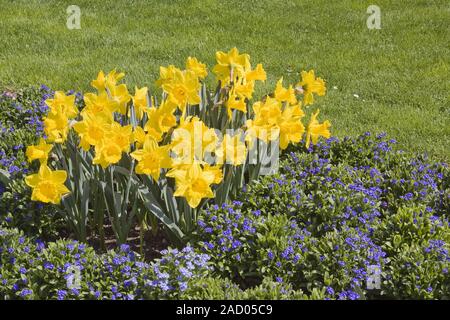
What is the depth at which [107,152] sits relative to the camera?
9.58 ft

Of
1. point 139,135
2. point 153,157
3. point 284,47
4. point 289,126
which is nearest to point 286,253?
point 289,126

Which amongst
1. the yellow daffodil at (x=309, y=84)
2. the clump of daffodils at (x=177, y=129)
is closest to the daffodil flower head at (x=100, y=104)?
the clump of daffodils at (x=177, y=129)

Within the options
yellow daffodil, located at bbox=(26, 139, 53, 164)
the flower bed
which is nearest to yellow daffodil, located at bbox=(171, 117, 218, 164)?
the flower bed

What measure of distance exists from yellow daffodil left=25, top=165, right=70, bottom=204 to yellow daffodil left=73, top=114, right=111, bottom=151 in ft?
0.70

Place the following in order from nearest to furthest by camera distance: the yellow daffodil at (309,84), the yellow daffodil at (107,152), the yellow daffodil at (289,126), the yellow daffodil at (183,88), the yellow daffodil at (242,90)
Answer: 1. the yellow daffodil at (107,152)
2. the yellow daffodil at (183,88)
3. the yellow daffodil at (289,126)
4. the yellow daffodil at (242,90)
5. the yellow daffodil at (309,84)

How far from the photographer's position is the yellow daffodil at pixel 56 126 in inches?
122

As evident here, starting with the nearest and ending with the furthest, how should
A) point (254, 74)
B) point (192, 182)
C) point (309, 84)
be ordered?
point (192, 182)
point (254, 74)
point (309, 84)

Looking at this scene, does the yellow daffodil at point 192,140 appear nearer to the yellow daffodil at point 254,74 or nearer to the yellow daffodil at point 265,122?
the yellow daffodil at point 265,122

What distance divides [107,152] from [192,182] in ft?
1.37

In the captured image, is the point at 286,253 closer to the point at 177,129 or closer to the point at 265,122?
→ the point at 265,122

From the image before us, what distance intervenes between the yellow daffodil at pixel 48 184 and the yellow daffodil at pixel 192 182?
549 millimetres

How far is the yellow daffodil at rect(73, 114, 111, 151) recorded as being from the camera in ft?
9.65

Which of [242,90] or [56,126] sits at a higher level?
[242,90]

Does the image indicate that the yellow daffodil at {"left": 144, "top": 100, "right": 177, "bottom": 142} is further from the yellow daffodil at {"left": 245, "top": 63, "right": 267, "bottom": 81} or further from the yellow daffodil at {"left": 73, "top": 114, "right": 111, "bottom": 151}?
the yellow daffodil at {"left": 245, "top": 63, "right": 267, "bottom": 81}
